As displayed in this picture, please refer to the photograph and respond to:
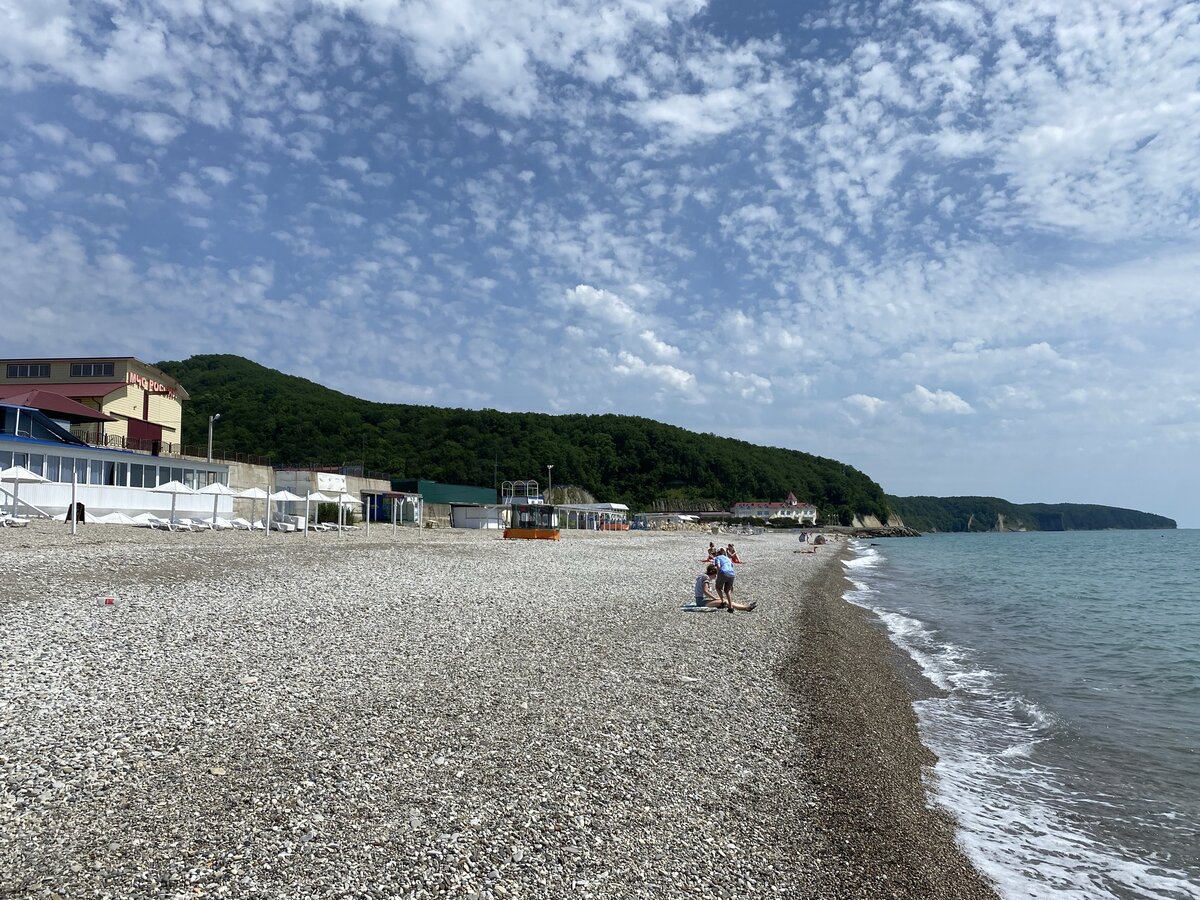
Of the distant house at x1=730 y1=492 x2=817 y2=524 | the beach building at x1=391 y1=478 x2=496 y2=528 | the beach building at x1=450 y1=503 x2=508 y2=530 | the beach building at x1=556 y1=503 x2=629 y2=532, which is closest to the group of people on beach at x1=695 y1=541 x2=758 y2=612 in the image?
the beach building at x1=391 y1=478 x2=496 y2=528

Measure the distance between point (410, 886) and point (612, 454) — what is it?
462 feet

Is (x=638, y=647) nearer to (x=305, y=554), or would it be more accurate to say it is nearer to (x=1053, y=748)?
(x=1053, y=748)

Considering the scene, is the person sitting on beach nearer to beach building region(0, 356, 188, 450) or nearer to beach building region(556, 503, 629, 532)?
beach building region(0, 356, 188, 450)

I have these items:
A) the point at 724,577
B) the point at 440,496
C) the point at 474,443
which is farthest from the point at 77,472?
the point at 474,443

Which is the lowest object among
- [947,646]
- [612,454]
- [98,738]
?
[947,646]

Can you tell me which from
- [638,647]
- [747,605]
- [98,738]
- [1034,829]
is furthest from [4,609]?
[747,605]

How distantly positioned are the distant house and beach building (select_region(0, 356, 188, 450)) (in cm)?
11616

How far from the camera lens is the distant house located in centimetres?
15750

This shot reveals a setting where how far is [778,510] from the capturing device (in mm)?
162625

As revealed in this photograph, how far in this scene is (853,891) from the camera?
524cm

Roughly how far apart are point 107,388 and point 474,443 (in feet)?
224

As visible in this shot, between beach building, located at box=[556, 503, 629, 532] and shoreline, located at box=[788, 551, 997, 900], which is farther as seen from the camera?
beach building, located at box=[556, 503, 629, 532]

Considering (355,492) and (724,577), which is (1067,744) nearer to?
(724,577)

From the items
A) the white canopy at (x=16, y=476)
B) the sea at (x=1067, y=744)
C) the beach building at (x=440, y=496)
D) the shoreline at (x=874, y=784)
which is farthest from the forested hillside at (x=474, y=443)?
the shoreline at (x=874, y=784)
